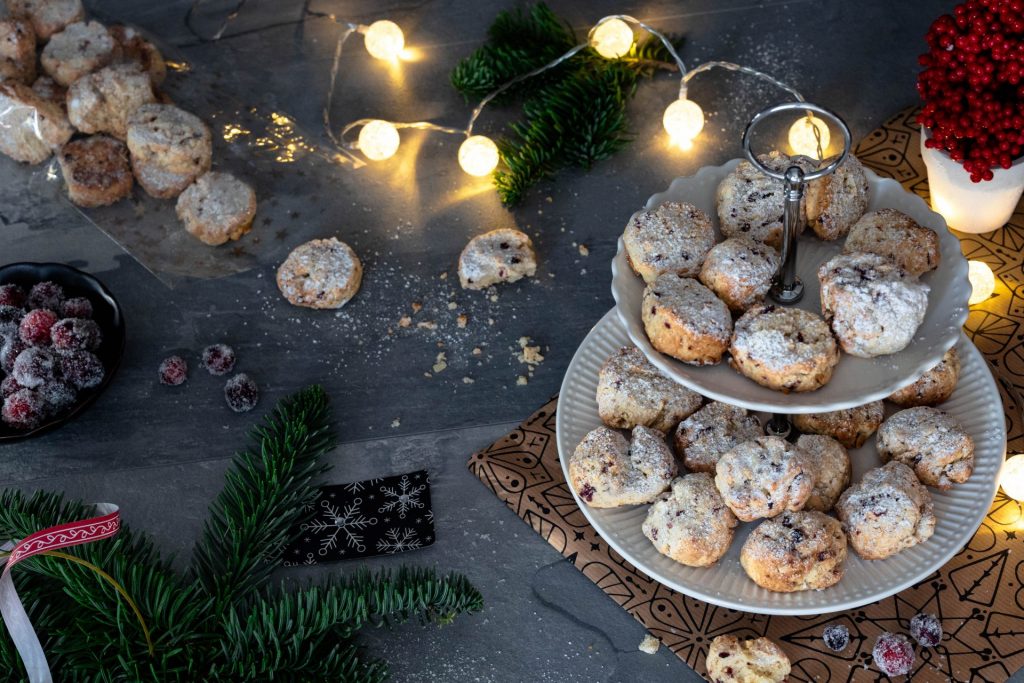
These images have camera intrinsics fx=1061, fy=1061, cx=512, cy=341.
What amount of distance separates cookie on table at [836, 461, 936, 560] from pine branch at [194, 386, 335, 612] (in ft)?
2.61

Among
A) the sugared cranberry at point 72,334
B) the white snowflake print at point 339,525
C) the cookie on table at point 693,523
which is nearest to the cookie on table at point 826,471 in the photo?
the cookie on table at point 693,523

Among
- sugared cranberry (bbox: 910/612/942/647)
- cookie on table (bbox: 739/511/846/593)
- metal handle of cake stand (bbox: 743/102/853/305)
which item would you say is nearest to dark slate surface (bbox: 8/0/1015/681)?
cookie on table (bbox: 739/511/846/593)

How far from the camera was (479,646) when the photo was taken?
5.13 ft

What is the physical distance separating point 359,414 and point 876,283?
0.90 m

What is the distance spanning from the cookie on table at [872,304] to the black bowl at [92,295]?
1.15 meters

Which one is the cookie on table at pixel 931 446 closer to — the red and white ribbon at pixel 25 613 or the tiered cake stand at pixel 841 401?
the tiered cake stand at pixel 841 401

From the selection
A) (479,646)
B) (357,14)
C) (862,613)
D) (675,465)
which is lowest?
(479,646)

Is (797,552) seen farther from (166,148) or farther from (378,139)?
(166,148)

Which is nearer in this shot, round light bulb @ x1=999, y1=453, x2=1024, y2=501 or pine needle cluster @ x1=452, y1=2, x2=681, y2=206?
round light bulb @ x1=999, y1=453, x2=1024, y2=501

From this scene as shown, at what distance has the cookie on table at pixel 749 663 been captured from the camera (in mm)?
1429

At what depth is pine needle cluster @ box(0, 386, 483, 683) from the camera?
4.41ft

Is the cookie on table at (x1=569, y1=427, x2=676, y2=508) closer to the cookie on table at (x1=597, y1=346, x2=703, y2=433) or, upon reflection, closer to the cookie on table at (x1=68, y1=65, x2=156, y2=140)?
the cookie on table at (x1=597, y1=346, x2=703, y2=433)

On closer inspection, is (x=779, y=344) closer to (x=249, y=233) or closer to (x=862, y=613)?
(x=862, y=613)

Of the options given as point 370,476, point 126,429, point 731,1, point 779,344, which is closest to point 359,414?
point 370,476
